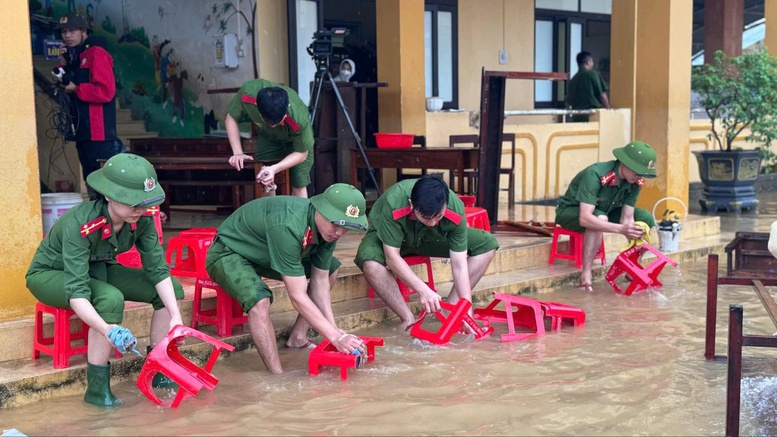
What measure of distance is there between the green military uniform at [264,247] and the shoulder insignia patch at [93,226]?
83cm

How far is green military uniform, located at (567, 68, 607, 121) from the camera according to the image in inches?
498

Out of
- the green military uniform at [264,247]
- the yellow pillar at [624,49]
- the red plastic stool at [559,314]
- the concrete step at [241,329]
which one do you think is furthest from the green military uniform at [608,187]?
the yellow pillar at [624,49]

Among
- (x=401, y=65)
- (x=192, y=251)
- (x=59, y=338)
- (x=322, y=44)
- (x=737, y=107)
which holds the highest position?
(x=322, y=44)

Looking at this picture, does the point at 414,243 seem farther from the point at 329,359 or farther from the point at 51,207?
the point at 51,207

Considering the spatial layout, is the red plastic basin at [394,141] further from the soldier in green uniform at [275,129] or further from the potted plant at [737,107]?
the potted plant at [737,107]

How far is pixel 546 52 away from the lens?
46.2 ft

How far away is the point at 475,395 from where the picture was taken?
4.79 m

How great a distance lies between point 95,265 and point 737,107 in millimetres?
9077

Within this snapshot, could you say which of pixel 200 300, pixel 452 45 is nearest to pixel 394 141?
pixel 200 300

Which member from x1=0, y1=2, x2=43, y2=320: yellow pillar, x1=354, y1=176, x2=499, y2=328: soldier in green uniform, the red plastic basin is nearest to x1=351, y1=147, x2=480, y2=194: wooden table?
the red plastic basin

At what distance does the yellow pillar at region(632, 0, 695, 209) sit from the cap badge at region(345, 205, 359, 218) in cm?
637

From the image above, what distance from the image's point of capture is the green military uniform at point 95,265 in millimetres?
4492

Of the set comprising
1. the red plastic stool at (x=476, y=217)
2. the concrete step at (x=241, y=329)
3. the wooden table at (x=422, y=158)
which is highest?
the wooden table at (x=422, y=158)

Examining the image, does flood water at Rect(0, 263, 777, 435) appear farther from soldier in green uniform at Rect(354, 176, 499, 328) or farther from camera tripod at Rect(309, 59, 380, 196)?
camera tripod at Rect(309, 59, 380, 196)
